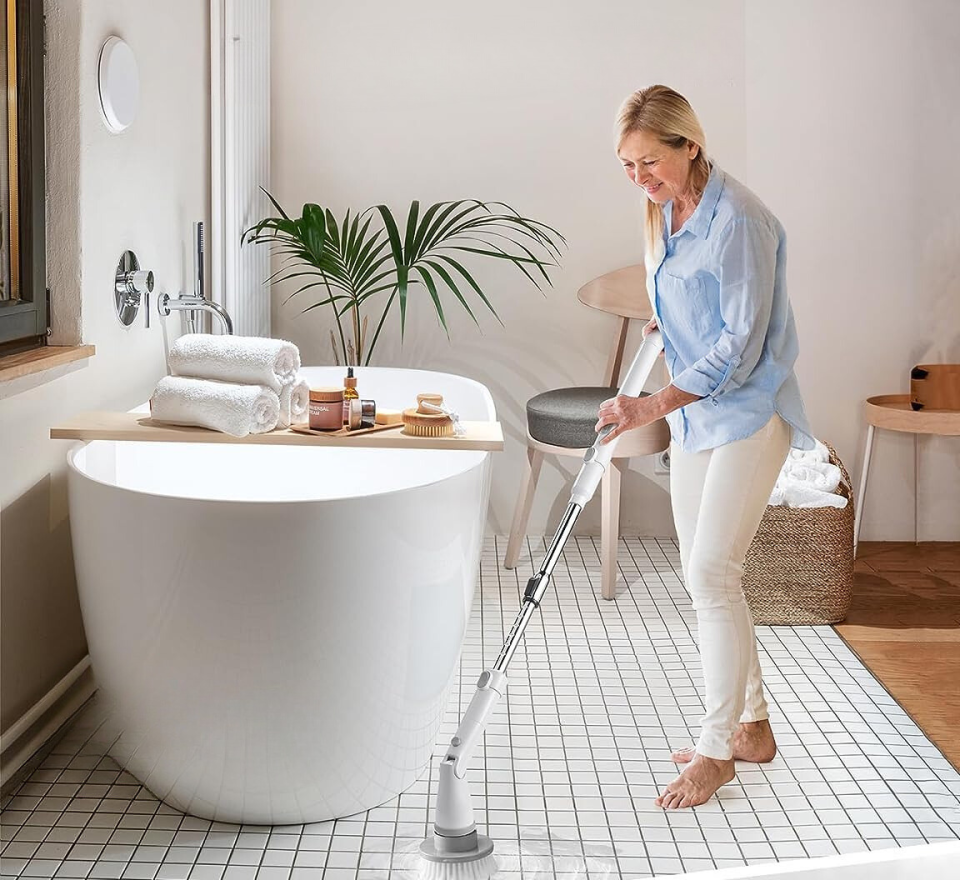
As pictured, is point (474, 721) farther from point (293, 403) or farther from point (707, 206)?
point (707, 206)

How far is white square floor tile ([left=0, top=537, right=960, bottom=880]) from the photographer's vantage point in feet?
6.16

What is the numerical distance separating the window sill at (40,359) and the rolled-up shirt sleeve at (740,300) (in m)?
1.19

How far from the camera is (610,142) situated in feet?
12.4

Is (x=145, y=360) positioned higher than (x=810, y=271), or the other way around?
(x=810, y=271)

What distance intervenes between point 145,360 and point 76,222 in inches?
22.2

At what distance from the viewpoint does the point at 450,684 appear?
2.12 m

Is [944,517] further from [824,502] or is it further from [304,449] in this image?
[304,449]

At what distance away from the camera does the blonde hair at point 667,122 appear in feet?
6.47

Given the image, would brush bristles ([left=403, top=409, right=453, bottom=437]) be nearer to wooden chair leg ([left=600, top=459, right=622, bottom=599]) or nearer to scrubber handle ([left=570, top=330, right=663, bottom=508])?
scrubber handle ([left=570, top=330, right=663, bottom=508])

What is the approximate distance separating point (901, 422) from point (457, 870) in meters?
2.34

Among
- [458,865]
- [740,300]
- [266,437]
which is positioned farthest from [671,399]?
[458,865]

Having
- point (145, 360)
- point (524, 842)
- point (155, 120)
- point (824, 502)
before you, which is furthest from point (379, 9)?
point (524, 842)

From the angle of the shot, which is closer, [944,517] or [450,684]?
[450,684]

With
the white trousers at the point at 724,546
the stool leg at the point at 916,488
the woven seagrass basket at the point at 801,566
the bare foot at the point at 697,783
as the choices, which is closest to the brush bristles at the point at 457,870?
the bare foot at the point at 697,783
